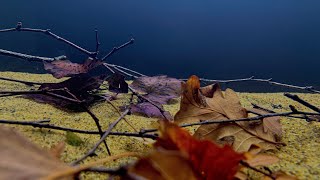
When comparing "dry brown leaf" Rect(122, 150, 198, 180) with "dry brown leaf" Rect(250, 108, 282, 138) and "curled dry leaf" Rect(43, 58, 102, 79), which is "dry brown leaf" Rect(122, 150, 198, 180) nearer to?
"dry brown leaf" Rect(250, 108, 282, 138)

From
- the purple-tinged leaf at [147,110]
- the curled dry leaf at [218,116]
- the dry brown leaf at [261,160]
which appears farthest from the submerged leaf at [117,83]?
the dry brown leaf at [261,160]

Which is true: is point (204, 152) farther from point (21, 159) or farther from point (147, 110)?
point (147, 110)

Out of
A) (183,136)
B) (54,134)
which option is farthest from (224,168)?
(54,134)

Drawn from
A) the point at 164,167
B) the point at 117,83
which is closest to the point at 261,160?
the point at 164,167

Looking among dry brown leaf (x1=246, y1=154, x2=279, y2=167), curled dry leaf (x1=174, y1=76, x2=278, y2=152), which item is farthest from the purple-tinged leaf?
dry brown leaf (x1=246, y1=154, x2=279, y2=167)

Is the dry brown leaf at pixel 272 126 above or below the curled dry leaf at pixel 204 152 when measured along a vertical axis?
below

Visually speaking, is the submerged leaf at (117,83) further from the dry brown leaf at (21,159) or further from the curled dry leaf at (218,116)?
the dry brown leaf at (21,159)
